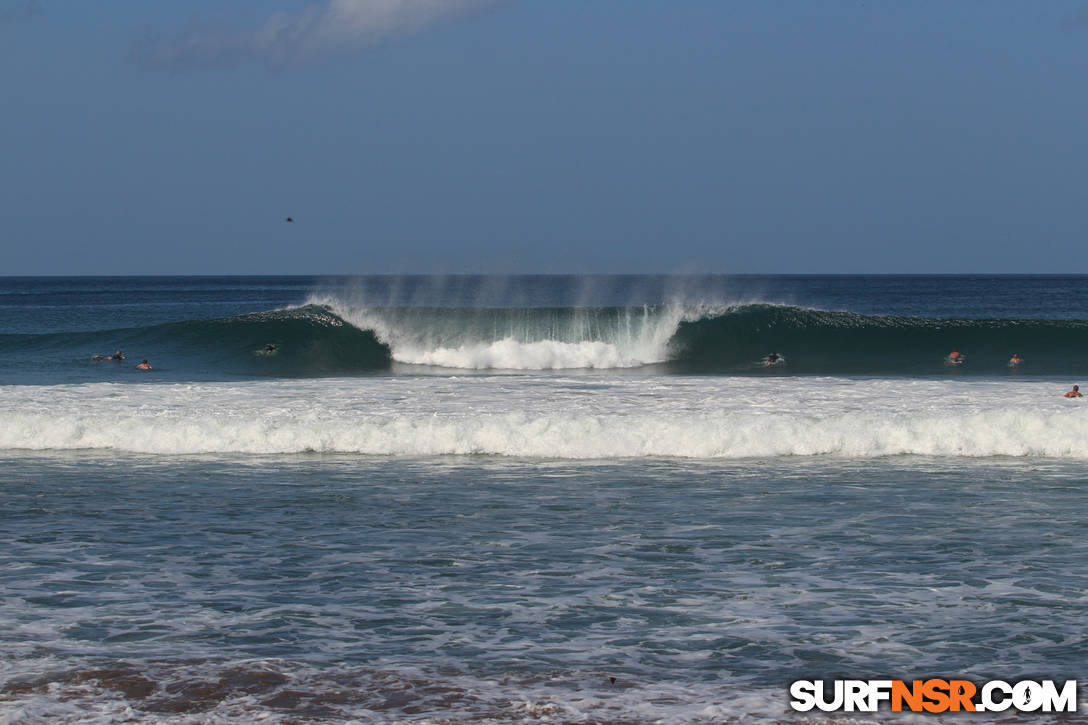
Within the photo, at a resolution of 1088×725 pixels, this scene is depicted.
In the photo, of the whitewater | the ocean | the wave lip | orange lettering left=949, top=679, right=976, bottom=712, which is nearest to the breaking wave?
the wave lip

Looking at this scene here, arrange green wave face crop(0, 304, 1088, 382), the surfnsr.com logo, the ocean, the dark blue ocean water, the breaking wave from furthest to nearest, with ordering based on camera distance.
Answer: the breaking wave < green wave face crop(0, 304, 1088, 382) < the dark blue ocean water < the ocean < the surfnsr.com logo

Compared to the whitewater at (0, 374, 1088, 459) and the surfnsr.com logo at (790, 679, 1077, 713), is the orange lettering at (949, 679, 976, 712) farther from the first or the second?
the whitewater at (0, 374, 1088, 459)

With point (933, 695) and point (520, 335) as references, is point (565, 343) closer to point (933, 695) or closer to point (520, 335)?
point (520, 335)

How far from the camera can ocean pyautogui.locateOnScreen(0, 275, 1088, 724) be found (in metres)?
5.73

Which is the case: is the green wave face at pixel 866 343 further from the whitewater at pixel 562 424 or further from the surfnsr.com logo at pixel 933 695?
the surfnsr.com logo at pixel 933 695

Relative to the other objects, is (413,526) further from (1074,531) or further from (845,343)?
(845,343)

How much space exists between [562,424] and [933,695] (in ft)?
29.8

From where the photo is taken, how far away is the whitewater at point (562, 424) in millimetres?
13742

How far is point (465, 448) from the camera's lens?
14.0 metres

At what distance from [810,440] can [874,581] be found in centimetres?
643

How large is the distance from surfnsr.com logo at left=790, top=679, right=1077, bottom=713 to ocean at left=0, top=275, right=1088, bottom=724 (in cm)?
11

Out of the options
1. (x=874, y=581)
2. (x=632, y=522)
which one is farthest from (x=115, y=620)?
(x=874, y=581)

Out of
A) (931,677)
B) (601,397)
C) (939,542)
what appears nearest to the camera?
(931,677)

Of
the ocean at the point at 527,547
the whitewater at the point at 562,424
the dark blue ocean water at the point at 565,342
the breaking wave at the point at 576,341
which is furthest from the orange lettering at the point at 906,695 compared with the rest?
the breaking wave at the point at 576,341
